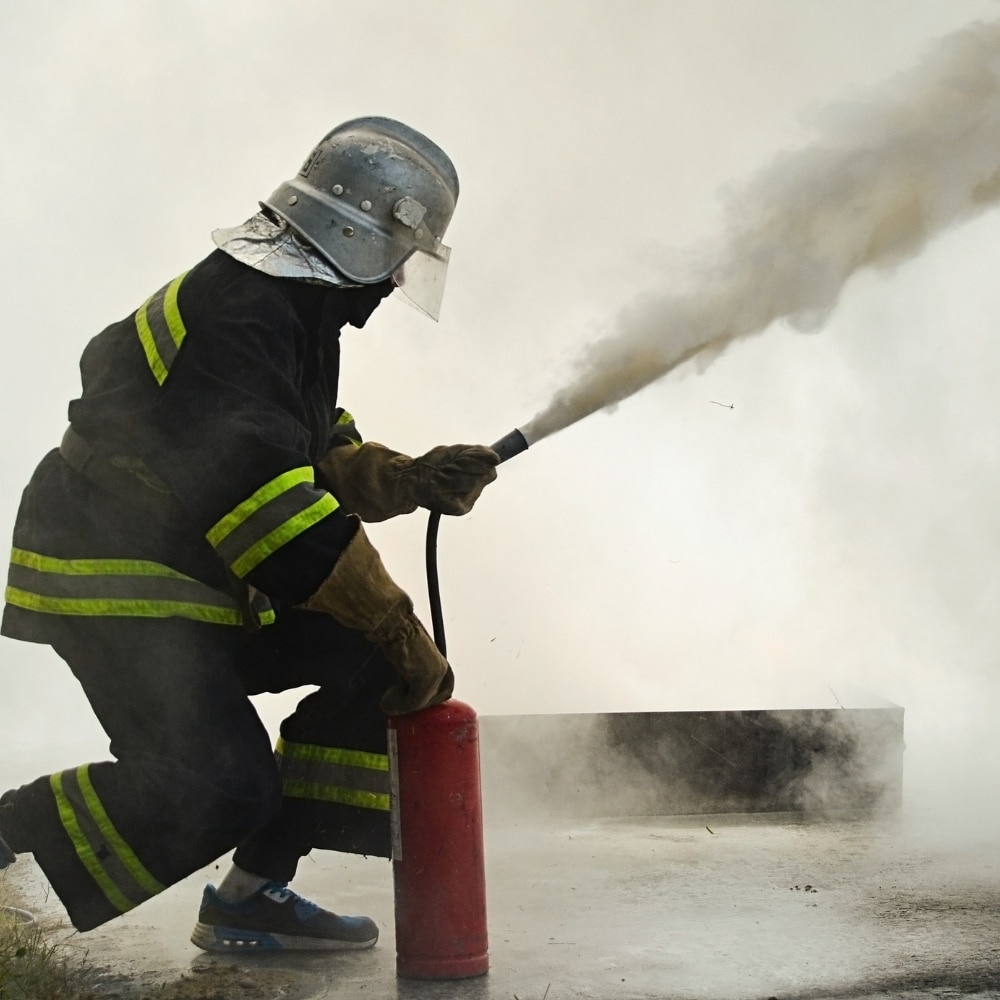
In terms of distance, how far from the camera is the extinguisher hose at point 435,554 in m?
2.76

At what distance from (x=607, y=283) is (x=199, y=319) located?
137 inches

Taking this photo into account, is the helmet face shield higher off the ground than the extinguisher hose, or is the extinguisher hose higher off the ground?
the helmet face shield

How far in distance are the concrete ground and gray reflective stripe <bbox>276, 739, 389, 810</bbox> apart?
13.0 inches

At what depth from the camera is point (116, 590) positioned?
8.40ft

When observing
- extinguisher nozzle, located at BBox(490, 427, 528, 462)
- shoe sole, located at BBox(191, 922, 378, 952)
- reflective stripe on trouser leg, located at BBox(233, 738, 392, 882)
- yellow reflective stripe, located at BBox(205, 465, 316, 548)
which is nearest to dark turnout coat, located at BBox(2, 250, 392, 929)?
yellow reflective stripe, located at BBox(205, 465, 316, 548)

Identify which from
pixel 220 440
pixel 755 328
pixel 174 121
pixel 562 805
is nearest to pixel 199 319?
pixel 220 440

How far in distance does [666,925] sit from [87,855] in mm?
1259

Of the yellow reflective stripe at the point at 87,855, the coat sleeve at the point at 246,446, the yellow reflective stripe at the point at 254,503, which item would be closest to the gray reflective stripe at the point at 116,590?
the coat sleeve at the point at 246,446

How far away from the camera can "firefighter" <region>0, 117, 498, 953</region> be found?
239 cm

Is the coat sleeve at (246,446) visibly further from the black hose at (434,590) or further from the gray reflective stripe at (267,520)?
the black hose at (434,590)

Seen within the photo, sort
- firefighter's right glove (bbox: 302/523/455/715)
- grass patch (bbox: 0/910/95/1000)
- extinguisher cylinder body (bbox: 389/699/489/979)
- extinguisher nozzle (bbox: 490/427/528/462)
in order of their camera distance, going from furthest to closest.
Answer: extinguisher nozzle (bbox: 490/427/528/462), extinguisher cylinder body (bbox: 389/699/489/979), firefighter's right glove (bbox: 302/523/455/715), grass patch (bbox: 0/910/95/1000)

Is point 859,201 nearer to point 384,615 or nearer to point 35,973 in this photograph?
point 384,615

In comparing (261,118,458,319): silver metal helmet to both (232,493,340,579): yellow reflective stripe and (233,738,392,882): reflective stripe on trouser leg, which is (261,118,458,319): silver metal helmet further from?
(233,738,392,882): reflective stripe on trouser leg

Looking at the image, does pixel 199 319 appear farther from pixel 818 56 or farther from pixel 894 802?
pixel 818 56
